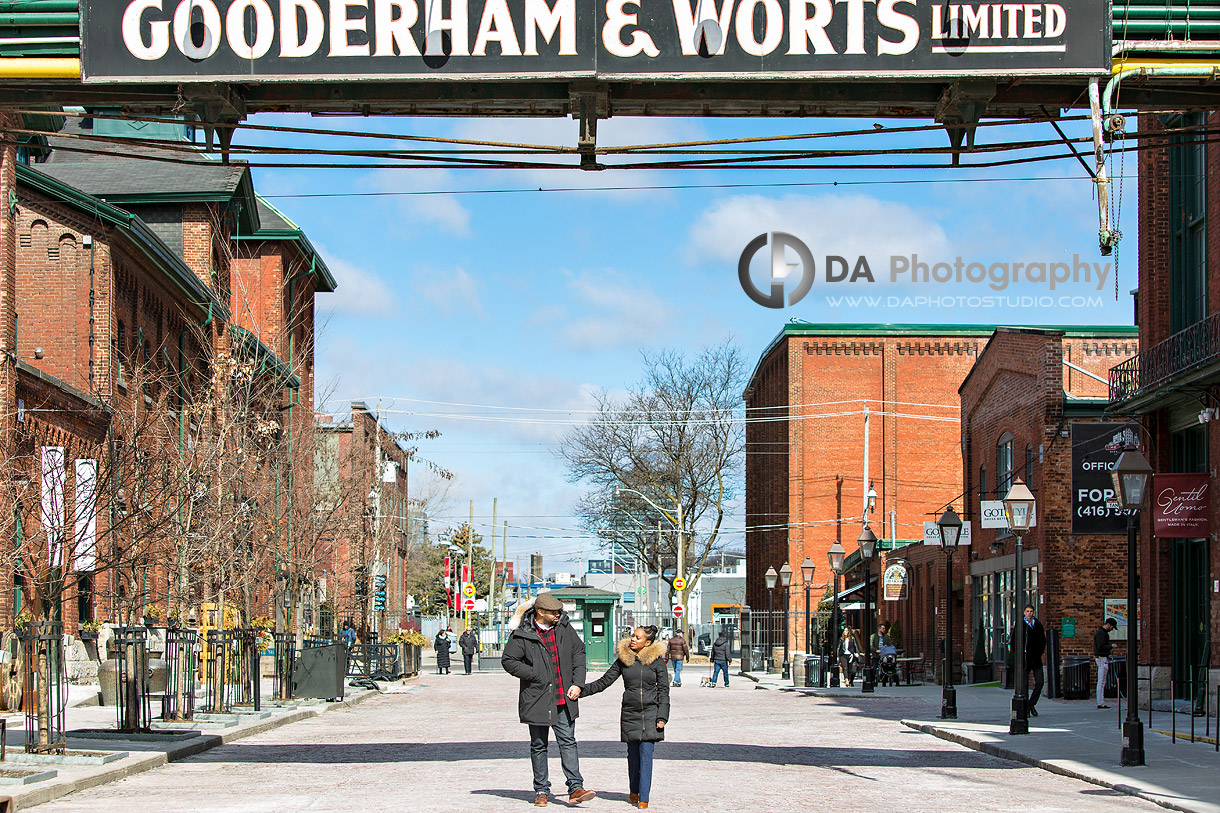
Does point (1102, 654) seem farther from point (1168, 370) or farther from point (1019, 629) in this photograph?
point (1019, 629)

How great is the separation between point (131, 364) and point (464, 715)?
1441 cm

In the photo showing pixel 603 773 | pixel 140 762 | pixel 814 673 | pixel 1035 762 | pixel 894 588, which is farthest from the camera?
pixel 894 588

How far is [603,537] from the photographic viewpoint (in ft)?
240

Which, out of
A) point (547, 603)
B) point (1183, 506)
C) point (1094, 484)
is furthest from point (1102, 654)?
point (547, 603)

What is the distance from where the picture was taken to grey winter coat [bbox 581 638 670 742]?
12.3 metres

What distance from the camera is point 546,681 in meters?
12.6

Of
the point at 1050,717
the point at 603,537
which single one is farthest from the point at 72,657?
the point at 603,537

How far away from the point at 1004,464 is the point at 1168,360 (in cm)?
1323

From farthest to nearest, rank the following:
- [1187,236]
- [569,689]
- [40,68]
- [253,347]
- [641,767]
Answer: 1. [253,347]
2. [1187,236]
3. [569,689]
4. [641,767]
5. [40,68]

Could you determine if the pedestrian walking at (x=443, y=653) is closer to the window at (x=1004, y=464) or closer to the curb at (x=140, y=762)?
the window at (x=1004, y=464)

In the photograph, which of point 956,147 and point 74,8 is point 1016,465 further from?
point 74,8

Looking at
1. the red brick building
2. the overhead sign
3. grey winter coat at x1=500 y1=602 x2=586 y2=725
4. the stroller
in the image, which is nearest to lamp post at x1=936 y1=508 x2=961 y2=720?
the red brick building

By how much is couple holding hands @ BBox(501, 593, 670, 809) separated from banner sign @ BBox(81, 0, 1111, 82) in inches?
185

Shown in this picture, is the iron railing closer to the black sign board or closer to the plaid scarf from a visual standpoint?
the black sign board
